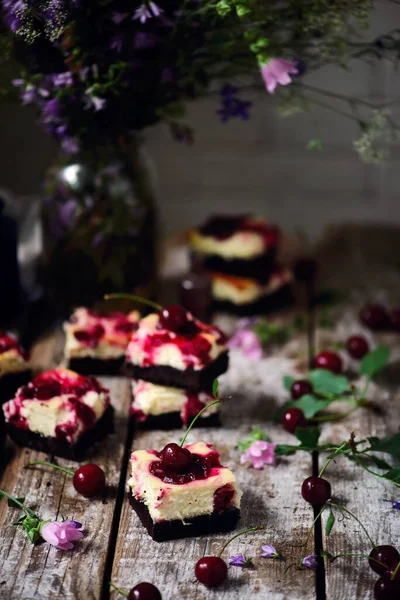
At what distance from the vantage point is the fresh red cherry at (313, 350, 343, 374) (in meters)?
2.60

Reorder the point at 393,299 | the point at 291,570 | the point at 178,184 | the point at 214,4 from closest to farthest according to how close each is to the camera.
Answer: the point at 291,570 < the point at 214,4 < the point at 393,299 < the point at 178,184

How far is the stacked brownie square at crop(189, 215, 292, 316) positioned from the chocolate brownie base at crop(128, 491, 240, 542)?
4.30ft

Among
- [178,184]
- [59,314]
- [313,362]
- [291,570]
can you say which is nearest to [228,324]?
[313,362]

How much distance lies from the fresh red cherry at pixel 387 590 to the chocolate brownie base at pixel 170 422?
77 centimetres

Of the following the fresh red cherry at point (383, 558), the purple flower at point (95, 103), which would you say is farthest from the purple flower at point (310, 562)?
the purple flower at point (95, 103)

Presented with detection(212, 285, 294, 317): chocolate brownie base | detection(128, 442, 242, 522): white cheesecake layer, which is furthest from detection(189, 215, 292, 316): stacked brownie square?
detection(128, 442, 242, 522): white cheesecake layer

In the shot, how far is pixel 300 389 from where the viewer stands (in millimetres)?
2387

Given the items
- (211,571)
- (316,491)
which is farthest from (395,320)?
(211,571)

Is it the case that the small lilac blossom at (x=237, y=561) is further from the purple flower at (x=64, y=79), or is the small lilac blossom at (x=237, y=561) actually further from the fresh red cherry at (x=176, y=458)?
the purple flower at (x=64, y=79)

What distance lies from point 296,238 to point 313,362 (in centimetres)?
113

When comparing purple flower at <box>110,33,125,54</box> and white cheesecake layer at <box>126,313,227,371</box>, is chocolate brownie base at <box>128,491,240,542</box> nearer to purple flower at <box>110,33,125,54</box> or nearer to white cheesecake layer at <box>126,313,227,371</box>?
white cheesecake layer at <box>126,313,227,371</box>

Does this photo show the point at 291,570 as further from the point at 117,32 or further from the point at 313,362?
the point at 117,32

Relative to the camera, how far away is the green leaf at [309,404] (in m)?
2.25

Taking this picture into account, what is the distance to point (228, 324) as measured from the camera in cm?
299
